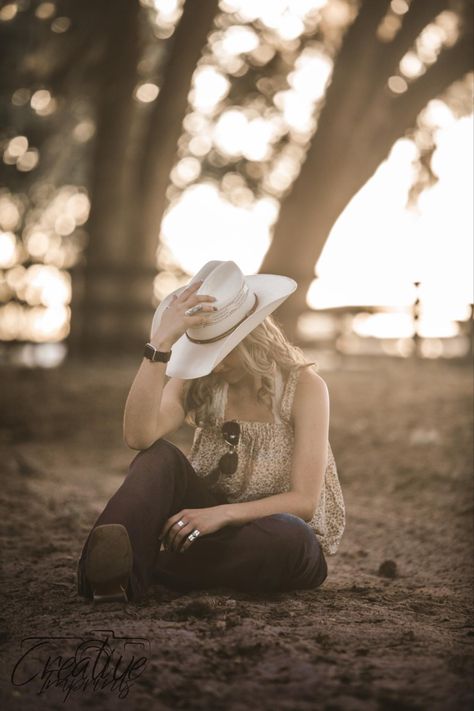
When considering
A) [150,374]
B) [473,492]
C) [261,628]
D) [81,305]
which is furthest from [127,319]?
[261,628]

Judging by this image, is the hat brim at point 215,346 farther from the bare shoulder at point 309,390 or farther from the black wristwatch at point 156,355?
the bare shoulder at point 309,390

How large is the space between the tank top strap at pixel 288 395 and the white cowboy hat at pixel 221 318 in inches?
10.2

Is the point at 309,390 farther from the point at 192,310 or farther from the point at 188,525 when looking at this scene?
the point at 188,525

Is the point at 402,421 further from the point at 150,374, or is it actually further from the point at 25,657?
the point at 25,657

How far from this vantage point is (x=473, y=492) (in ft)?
17.4

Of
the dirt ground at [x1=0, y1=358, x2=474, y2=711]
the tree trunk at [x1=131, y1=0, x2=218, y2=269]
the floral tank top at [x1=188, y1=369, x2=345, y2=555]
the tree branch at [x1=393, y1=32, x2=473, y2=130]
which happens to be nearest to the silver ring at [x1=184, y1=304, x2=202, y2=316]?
the floral tank top at [x1=188, y1=369, x2=345, y2=555]

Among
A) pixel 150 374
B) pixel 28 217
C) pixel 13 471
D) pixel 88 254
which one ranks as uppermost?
pixel 28 217

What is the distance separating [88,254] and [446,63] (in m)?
5.49

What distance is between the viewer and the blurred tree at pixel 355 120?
7.62 meters

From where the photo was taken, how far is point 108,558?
106 inches

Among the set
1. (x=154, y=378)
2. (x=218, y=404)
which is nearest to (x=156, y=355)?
(x=154, y=378)

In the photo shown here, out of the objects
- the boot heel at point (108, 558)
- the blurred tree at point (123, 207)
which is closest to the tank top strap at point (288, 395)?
the boot heel at point (108, 558)

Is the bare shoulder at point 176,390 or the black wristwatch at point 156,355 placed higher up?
the black wristwatch at point 156,355

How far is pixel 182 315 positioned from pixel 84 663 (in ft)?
4.41
